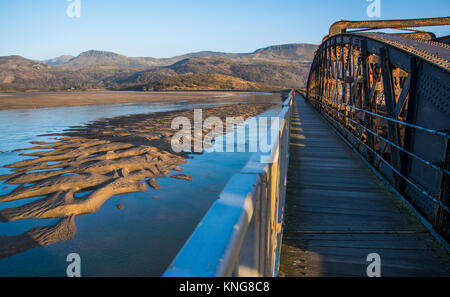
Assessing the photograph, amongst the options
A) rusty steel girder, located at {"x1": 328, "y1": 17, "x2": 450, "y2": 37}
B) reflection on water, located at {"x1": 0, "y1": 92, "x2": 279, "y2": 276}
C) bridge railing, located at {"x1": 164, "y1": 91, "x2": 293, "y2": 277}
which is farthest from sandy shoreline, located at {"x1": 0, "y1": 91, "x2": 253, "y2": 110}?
bridge railing, located at {"x1": 164, "y1": 91, "x2": 293, "y2": 277}

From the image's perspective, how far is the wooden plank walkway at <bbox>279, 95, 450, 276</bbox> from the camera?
2840mm

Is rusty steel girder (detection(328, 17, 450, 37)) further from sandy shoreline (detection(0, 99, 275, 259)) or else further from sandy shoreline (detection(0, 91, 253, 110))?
sandy shoreline (detection(0, 91, 253, 110))

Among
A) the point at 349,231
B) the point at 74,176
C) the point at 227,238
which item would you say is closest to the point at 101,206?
the point at 74,176

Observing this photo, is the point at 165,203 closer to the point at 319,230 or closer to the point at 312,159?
the point at 312,159

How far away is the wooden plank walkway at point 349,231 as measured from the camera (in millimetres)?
2840

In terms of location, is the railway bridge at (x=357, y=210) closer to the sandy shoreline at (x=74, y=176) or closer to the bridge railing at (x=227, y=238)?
the bridge railing at (x=227, y=238)

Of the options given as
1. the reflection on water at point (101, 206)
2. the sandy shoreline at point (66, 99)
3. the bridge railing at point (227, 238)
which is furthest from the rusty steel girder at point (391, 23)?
the sandy shoreline at point (66, 99)

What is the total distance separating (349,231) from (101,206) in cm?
549

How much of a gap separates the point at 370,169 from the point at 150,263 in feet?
15.2

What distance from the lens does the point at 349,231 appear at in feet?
11.5

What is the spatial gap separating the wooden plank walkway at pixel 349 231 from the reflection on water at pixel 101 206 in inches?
95.8

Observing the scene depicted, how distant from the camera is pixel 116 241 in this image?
539 cm
